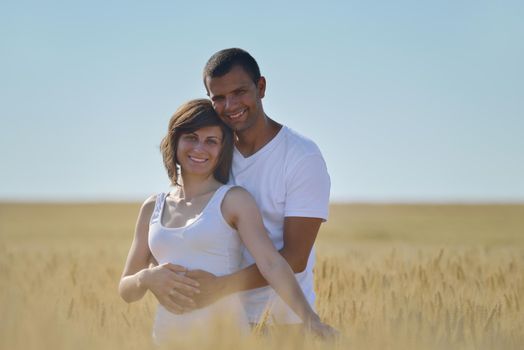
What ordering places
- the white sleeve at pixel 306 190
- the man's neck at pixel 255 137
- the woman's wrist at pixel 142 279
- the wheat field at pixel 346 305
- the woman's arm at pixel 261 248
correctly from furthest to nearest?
the man's neck at pixel 255 137
the white sleeve at pixel 306 190
the woman's wrist at pixel 142 279
the woman's arm at pixel 261 248
the wheat field at pixel 346 305

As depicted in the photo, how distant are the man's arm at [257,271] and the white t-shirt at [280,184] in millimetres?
54

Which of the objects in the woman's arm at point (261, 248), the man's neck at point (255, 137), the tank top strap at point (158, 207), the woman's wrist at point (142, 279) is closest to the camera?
the woman's arm at point (261, 248)

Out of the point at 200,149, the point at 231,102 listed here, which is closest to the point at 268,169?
the point at 231,102

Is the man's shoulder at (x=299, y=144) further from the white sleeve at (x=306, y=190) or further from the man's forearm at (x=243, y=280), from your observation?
the man's forearm at (x=243, y=280)

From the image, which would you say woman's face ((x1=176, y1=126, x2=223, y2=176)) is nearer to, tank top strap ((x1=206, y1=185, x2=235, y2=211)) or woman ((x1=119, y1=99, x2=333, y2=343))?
woman ((x1=119, y1=99, x2=333, y2=343))

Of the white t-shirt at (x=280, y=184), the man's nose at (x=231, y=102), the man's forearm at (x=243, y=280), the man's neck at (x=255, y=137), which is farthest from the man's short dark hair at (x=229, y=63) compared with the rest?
the man's forearm at (x=243, y=280)

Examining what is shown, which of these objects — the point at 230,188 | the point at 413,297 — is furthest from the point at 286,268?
the point at 413,297

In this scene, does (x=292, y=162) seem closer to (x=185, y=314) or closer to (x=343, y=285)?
(x=185, y=314)

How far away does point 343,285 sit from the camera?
541 centimetres

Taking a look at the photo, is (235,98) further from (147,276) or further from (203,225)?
(147,276)

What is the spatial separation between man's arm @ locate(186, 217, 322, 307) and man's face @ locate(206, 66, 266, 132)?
499 millimetres

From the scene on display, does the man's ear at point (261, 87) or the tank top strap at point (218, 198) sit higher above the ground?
the man's ear at point (261, 87)

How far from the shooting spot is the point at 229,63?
380cm

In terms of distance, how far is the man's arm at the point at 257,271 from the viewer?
133 inches
